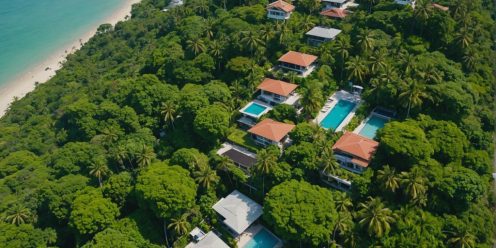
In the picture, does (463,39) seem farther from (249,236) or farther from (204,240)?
(204,240)

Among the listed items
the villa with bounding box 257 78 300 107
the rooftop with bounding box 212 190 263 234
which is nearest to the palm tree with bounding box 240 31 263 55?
the villa with bounding box 257 78 300 107

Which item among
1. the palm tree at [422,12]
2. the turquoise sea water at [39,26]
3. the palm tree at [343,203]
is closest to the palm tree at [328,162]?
the palm tree at [343,203]

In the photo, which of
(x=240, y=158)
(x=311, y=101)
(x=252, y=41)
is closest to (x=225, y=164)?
(x=240, y=158)

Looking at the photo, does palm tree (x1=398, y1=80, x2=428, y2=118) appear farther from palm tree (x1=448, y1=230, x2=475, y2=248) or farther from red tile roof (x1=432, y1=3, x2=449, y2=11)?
red tile roof (x1=432, y1=3, x2=449, y2=11)

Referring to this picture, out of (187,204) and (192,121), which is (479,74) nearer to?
(192,121)

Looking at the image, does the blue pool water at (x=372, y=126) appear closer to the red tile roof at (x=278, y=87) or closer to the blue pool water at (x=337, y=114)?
the blue pool water at (x=337, y=114)

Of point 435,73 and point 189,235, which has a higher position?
point 435,73

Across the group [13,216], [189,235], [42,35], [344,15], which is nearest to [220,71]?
[344,15]
